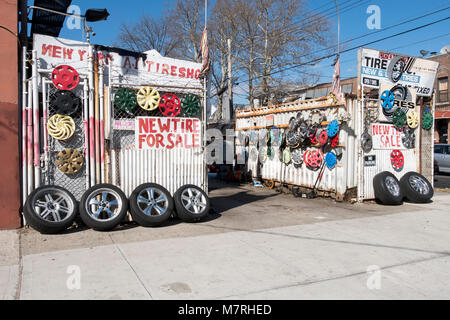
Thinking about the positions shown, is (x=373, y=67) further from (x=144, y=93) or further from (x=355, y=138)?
(x=144, y=93)

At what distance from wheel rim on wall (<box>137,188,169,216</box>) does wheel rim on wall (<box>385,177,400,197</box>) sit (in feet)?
20.8

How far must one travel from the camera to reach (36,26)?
9.99m

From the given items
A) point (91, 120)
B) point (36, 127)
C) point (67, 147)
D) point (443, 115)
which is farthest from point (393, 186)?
point (443, 115)

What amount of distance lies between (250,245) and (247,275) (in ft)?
4.50

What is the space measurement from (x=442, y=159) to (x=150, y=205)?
17485 millimetres

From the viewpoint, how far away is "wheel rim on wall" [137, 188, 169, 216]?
7.34 meters

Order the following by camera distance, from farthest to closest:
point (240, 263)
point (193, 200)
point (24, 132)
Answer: point (193, 200)
point (24, 132)
point (240, 263)

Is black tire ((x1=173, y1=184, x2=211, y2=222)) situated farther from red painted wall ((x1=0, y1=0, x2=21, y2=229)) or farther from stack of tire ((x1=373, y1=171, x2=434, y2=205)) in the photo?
stack of tire ((x1=373, y1=171, x2=434, y2=205))

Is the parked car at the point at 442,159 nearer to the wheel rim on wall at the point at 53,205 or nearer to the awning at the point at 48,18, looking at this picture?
the awning at the point at 48,18

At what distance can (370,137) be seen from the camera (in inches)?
412

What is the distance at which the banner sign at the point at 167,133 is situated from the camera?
7828 millimetres

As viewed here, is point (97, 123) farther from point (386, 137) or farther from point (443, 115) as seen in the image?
point (443, 115)

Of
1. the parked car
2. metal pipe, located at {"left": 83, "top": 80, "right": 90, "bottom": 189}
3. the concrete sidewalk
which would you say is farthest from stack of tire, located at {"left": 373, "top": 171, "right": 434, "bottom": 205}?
the parked car

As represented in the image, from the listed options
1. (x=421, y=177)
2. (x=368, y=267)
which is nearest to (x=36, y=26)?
(x=368, y=267)
